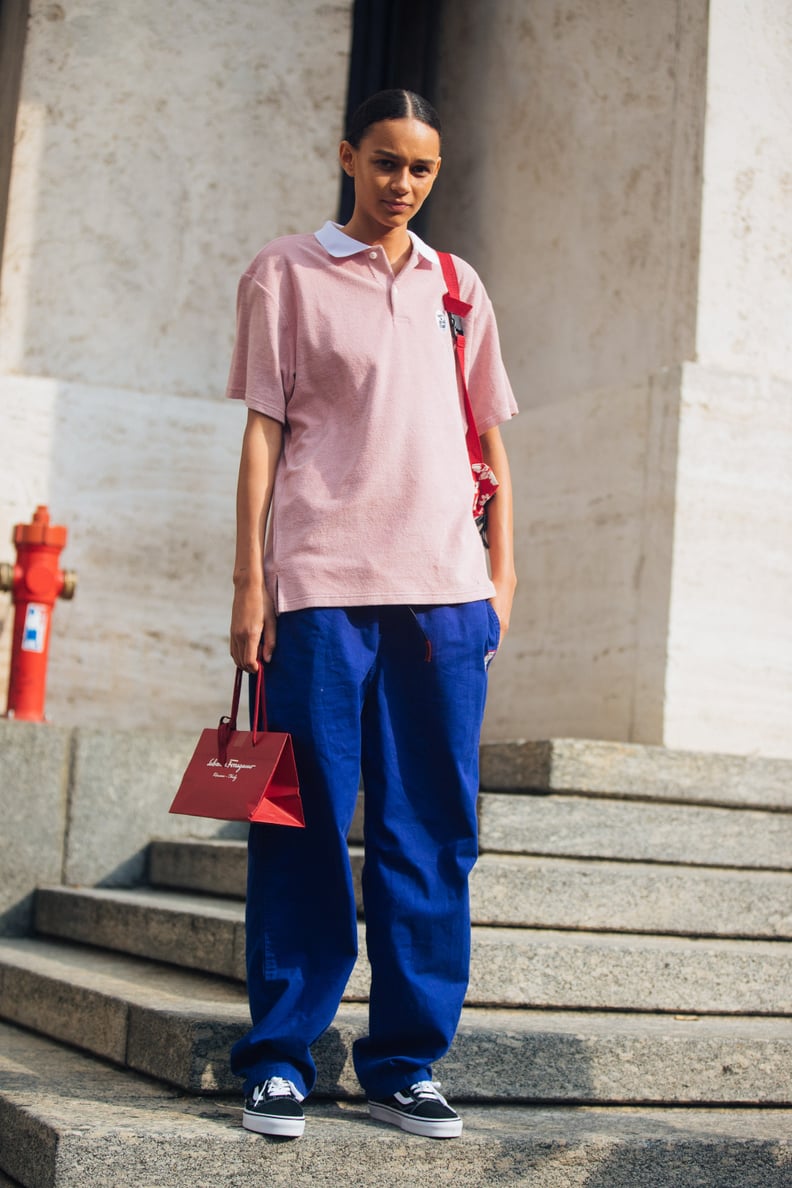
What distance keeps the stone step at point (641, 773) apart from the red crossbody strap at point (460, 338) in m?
1.73

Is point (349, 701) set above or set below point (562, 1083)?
above

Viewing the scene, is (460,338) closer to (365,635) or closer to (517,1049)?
(365,635)

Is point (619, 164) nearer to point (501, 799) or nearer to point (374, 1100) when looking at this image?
point (501, 799)

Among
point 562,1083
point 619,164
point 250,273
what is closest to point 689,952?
point 562,1083

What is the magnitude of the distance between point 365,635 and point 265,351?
58 centimetres

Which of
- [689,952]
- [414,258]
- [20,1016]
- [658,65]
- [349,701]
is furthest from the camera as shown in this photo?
[658,65]

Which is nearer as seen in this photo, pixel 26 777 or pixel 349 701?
pixel 349 701

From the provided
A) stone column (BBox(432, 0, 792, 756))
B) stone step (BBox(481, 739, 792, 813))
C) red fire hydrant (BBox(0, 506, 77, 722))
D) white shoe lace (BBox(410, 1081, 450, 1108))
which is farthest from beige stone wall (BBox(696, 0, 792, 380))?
white shoe lace (BBox(410, 1081, 450, 1108))

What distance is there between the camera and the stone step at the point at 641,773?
485 centimetres

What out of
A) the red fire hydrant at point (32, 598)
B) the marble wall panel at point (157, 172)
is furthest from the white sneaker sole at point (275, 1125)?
the marble wall panel at point (157, 172)

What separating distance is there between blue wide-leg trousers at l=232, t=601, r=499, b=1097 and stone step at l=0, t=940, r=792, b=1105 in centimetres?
29

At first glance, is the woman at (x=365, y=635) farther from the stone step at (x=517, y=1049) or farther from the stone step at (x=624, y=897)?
the stone step at (x=624, y=897)

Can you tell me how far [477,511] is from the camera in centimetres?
332

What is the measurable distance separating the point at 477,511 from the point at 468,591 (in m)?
0.27
